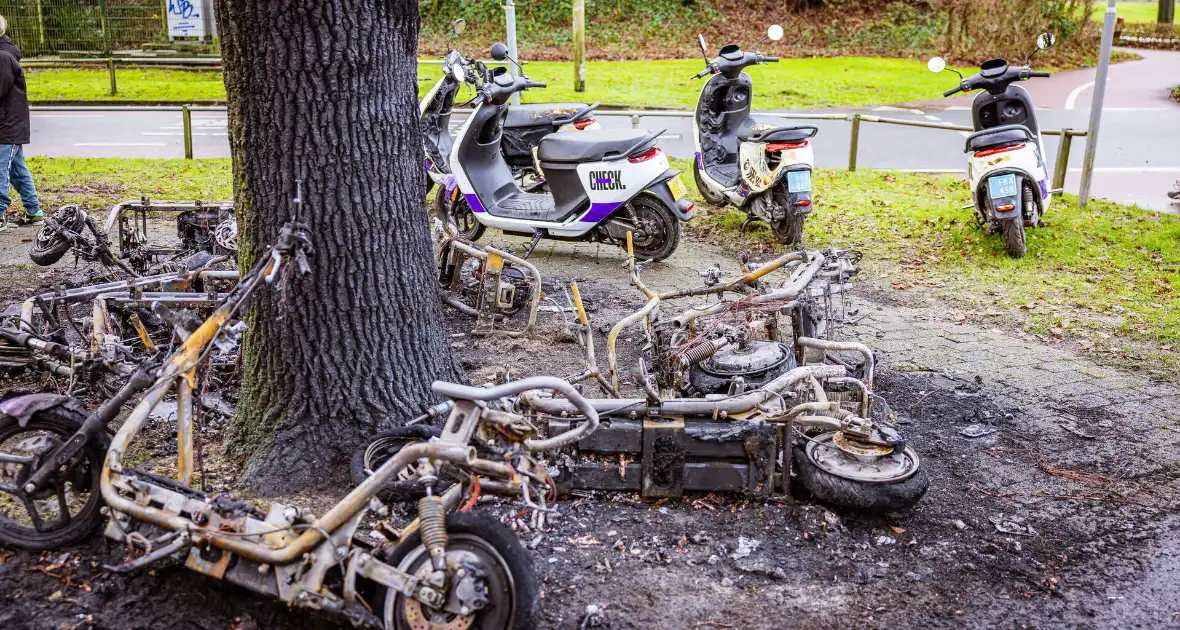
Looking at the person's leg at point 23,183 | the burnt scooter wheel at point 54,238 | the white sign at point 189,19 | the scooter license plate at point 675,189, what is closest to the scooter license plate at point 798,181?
the scooter license plate at point 675,189

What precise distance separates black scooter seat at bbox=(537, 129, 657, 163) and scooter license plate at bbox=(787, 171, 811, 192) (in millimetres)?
1208

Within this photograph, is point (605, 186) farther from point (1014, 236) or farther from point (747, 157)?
point (1014, 236)

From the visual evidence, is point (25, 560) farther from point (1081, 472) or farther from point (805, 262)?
point (1081, 472)

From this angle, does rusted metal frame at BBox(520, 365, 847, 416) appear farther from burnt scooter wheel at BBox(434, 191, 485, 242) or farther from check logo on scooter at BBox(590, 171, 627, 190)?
burnt scooter wheel at BBox(434, 191, 485, 242)

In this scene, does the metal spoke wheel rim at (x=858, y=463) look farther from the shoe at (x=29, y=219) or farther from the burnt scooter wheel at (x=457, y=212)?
the shoe at (x=29, y=219)

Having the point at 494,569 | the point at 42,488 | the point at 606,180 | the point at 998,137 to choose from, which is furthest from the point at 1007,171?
the point at 42,488

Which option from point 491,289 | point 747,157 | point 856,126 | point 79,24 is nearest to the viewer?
point 491,289

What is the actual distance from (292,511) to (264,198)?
67.1 inches

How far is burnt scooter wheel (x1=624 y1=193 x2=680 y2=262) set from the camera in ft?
26.5

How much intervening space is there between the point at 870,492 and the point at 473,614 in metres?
1.81

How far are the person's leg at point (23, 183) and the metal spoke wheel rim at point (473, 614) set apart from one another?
7.96m

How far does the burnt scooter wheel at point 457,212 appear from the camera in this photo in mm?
9109

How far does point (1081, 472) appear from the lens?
477cm

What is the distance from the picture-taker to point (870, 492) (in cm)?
415
